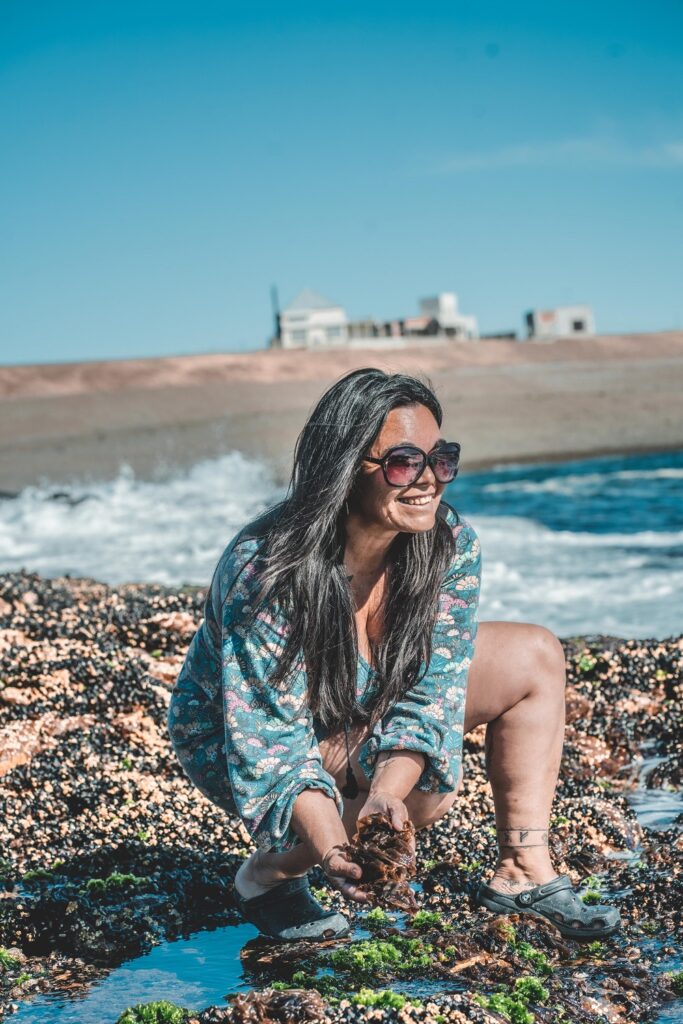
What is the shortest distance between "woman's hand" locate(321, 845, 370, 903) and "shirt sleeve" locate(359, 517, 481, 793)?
421 mm

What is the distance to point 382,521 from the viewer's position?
2748 millimetres

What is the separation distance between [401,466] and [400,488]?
0.05 m

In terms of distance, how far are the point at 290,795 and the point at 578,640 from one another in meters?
3.19

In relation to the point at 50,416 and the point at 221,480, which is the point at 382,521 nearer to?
the point at 221,480

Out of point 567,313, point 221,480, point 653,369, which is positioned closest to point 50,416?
point 221,480

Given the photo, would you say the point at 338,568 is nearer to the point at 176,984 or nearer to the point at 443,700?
the point at 443,700

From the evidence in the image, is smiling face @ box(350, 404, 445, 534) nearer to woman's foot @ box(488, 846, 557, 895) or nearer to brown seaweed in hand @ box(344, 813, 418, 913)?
brown seaweed in hand @ box(344, 813, 418, 913)

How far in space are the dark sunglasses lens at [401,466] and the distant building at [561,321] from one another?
200 feet

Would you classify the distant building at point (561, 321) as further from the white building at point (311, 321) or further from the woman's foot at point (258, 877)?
the woman's foot at point (258, 877)

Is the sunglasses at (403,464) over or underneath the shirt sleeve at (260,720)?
over

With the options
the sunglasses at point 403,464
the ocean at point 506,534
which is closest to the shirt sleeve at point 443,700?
the sunglasses at point 403,464

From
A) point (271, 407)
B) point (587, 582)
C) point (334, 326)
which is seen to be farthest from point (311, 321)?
point (587, 582)

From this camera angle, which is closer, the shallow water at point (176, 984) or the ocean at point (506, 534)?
the shallow water at point (176, 984)

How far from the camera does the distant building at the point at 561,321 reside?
6338 cm
